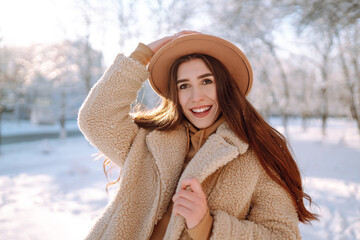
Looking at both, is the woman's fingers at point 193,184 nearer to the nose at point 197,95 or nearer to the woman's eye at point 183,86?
the nose at point 197,95

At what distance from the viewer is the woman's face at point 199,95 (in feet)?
4.61

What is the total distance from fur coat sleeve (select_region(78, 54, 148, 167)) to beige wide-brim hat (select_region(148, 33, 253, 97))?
6.3 inches

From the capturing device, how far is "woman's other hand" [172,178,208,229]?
97cm

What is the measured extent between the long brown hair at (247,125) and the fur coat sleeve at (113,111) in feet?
0.60

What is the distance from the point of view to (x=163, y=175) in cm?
125

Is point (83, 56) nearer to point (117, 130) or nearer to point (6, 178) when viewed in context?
point (6, 178)

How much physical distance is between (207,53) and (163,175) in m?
0.80

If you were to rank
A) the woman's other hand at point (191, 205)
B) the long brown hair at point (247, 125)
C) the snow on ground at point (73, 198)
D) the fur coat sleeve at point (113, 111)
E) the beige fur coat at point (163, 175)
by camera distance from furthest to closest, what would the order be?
the snow on ground at point (73, 198) < the fur coat sleeve at point (113, 111) < the long brown hair at point (247, 125) < the beige fur coat at point (163, 175) < the woman's other hand at point (191, 205)

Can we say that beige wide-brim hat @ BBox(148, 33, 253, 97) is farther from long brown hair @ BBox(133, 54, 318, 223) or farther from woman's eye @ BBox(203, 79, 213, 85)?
woman's eye @ BBox(203, 79, 213, 85)

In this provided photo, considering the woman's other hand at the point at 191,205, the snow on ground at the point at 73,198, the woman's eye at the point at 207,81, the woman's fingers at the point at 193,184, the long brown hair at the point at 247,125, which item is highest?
the woman's eye at the point at 207,81

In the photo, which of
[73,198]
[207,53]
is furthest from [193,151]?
[73,198]

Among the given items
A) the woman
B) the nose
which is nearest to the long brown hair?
the woman

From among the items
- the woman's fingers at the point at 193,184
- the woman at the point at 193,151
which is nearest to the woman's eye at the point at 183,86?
the woman at the point at 193,151

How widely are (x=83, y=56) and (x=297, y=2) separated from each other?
8460 mm
